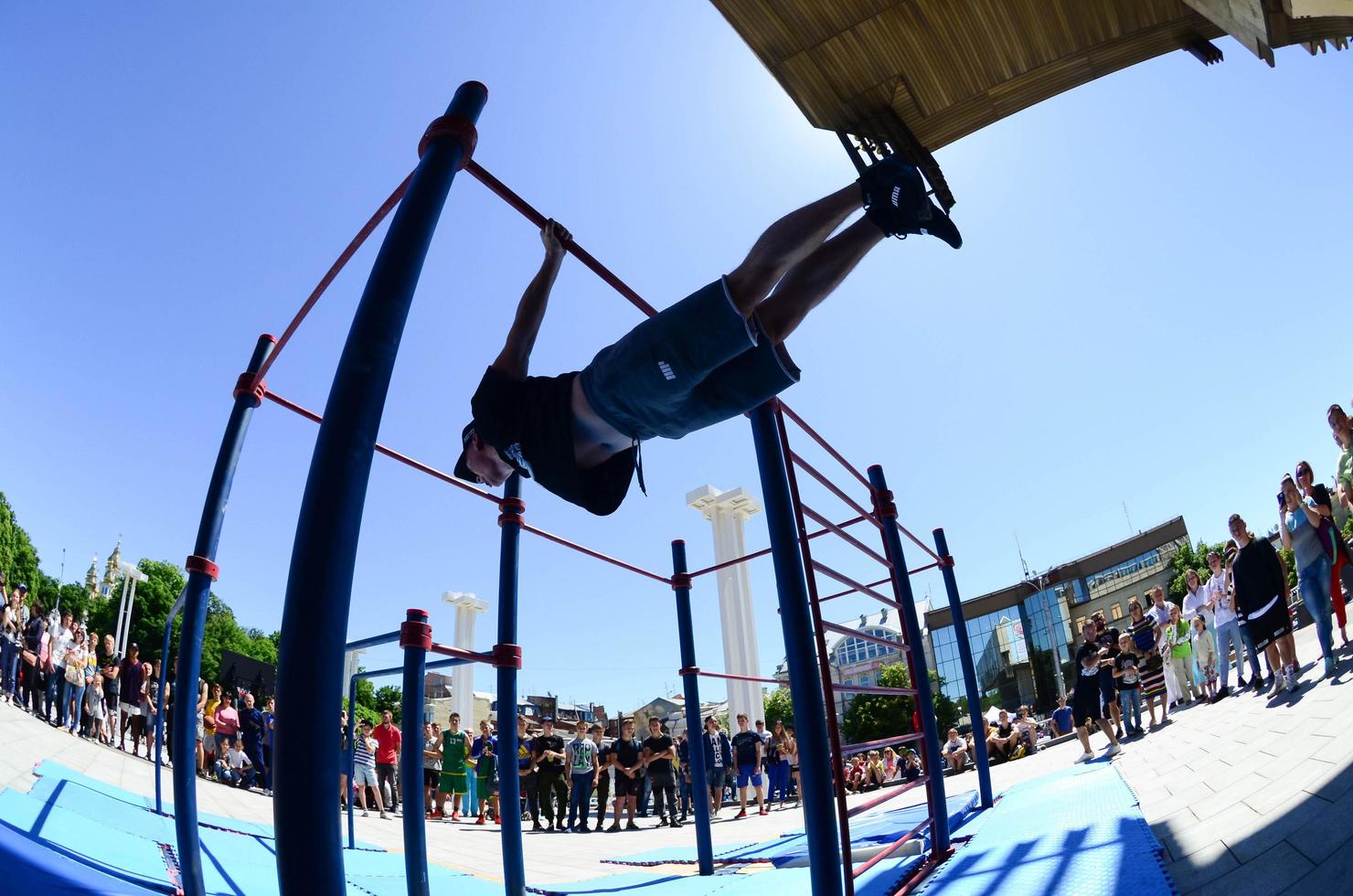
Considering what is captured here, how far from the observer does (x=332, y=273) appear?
257 cm

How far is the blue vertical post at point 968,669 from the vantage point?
16.1ft

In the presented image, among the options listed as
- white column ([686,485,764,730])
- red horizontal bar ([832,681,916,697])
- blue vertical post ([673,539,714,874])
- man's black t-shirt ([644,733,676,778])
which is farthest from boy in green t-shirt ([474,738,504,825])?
red horizontal bar ([832,681,916,697])

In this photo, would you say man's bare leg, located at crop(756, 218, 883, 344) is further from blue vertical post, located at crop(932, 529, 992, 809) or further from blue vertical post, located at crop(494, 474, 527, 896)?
blue vertical post, located at crop(932, 529, 992, 809)

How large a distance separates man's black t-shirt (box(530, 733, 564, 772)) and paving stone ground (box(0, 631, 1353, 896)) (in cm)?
96

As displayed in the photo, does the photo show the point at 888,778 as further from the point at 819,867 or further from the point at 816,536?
the point at 819,867

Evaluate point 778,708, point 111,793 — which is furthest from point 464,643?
point 778,708

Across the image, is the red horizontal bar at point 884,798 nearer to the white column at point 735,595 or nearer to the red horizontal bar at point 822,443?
the red horizontal bar at point 822,443

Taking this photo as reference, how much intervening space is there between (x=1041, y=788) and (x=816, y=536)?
131 inches

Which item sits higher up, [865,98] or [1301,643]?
[865,98]

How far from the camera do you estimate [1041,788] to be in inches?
206

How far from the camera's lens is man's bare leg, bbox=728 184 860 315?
75.5 inches


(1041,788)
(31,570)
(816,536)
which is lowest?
(1041,788)

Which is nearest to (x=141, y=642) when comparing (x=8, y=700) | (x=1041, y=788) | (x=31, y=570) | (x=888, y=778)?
(x=31, y=570)

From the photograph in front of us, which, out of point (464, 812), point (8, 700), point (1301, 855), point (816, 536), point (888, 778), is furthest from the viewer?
point (888, 778)
